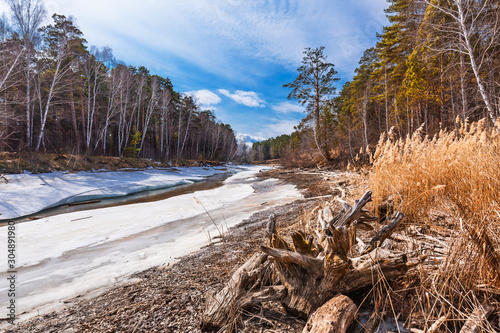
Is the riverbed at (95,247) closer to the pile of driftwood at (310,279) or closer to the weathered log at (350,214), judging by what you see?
the pile of driftwood at (310,279)

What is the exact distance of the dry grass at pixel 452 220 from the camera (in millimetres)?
1057

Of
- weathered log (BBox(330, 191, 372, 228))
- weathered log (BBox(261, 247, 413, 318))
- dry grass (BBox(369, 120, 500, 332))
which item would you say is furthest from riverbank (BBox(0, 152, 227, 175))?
dry grass (BBox(369, 120, 500, 332))

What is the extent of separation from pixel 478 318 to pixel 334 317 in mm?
646

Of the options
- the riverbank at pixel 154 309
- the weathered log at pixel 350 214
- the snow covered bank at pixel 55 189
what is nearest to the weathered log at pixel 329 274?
the riverbank at pixel 154 309

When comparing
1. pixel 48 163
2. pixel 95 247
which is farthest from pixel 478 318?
pixel 48 163

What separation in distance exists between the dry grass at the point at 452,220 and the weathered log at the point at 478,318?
0.03 metres

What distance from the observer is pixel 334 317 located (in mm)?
983

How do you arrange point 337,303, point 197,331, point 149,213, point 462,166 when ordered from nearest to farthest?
point 337,303
point 197,331
point 462,166
point 149,213

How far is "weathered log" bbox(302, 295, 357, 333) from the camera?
0.95 m

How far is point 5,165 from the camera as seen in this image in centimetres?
954

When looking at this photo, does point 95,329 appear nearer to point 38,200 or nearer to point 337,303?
point 337,303

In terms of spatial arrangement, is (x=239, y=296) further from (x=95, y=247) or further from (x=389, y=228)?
(x=95, y=247)

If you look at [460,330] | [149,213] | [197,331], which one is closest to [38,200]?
Result: [149,213]

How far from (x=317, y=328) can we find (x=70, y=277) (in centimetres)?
309
